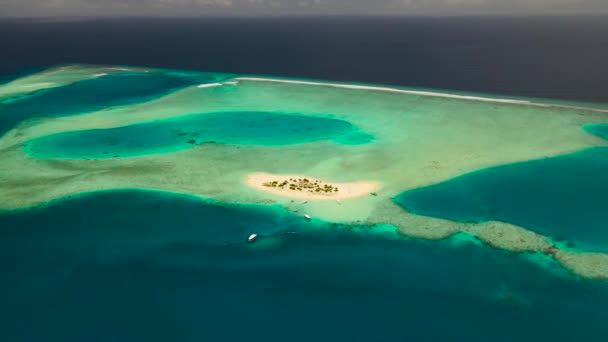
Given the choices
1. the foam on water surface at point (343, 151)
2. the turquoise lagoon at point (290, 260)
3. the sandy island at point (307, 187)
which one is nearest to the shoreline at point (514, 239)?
the foam on water surface at point (343, 151)

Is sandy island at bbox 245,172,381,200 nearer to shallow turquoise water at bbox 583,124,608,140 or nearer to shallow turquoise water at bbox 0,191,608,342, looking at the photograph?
shallow turquoise water at bbox 0,191,608,342

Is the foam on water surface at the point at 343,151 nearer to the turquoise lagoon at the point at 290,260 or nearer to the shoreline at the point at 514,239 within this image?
the shoreline at the point at 514,239

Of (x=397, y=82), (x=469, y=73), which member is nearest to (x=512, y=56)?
(x=469, y=73)

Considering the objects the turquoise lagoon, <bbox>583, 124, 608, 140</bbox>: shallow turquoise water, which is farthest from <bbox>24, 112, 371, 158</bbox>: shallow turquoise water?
<bbox>583, 124, 608, 140</bbox>: shallow turquoise water

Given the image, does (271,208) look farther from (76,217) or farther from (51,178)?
(51,178)

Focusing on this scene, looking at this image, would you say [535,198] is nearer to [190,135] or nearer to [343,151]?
[343,151]
